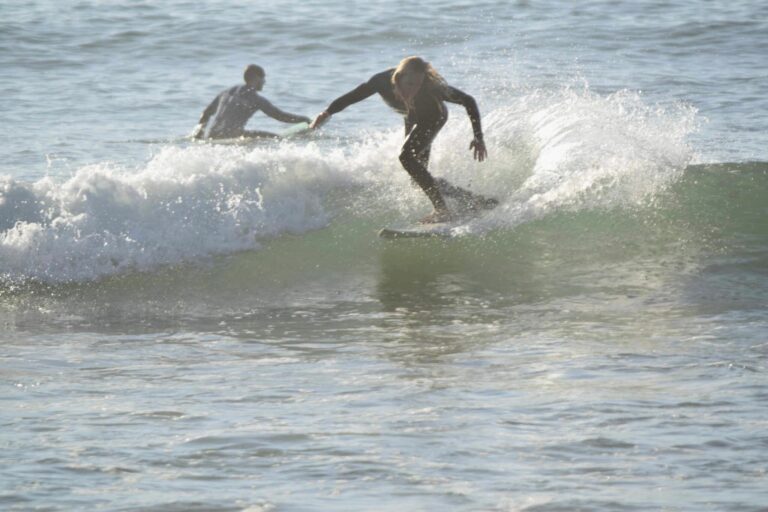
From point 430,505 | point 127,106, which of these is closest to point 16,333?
point 430,505

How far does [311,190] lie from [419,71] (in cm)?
255

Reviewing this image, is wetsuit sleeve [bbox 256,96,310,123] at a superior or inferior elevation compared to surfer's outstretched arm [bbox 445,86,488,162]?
inferior

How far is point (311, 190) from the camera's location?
35.1 ft

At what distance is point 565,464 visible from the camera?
15.7 feet

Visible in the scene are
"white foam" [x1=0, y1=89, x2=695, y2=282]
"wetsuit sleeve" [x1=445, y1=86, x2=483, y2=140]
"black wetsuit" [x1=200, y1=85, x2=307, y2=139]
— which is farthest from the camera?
"black wetsuit" [x1=200, y1=85, x2=307, y2=139]

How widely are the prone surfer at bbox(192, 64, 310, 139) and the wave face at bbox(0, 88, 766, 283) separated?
376cm

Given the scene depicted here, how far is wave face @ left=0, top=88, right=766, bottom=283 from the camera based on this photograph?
9.09m

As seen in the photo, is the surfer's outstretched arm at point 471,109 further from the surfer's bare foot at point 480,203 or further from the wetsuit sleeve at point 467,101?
the surfer's bare foot at point 480,203

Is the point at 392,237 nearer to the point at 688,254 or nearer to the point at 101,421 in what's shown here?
the point at 688,254

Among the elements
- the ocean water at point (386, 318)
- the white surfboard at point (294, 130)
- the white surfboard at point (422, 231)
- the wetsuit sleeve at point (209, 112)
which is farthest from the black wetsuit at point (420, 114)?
the wetsuit sleeve at point (209, 112)

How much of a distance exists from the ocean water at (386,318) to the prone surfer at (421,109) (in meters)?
0.37

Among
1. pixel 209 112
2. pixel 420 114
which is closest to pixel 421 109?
pixel 420 114

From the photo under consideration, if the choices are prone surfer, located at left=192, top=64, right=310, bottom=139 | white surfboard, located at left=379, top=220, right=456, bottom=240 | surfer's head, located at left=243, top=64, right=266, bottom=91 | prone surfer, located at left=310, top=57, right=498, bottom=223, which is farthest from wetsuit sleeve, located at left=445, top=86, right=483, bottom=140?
surfer's head, located at left=243, top=64, right=266, bottom=91

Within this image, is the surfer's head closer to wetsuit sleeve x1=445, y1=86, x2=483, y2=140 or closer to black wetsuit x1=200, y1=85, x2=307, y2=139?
black wetsuit x1=200, y1=85, x2=307, y2=139
